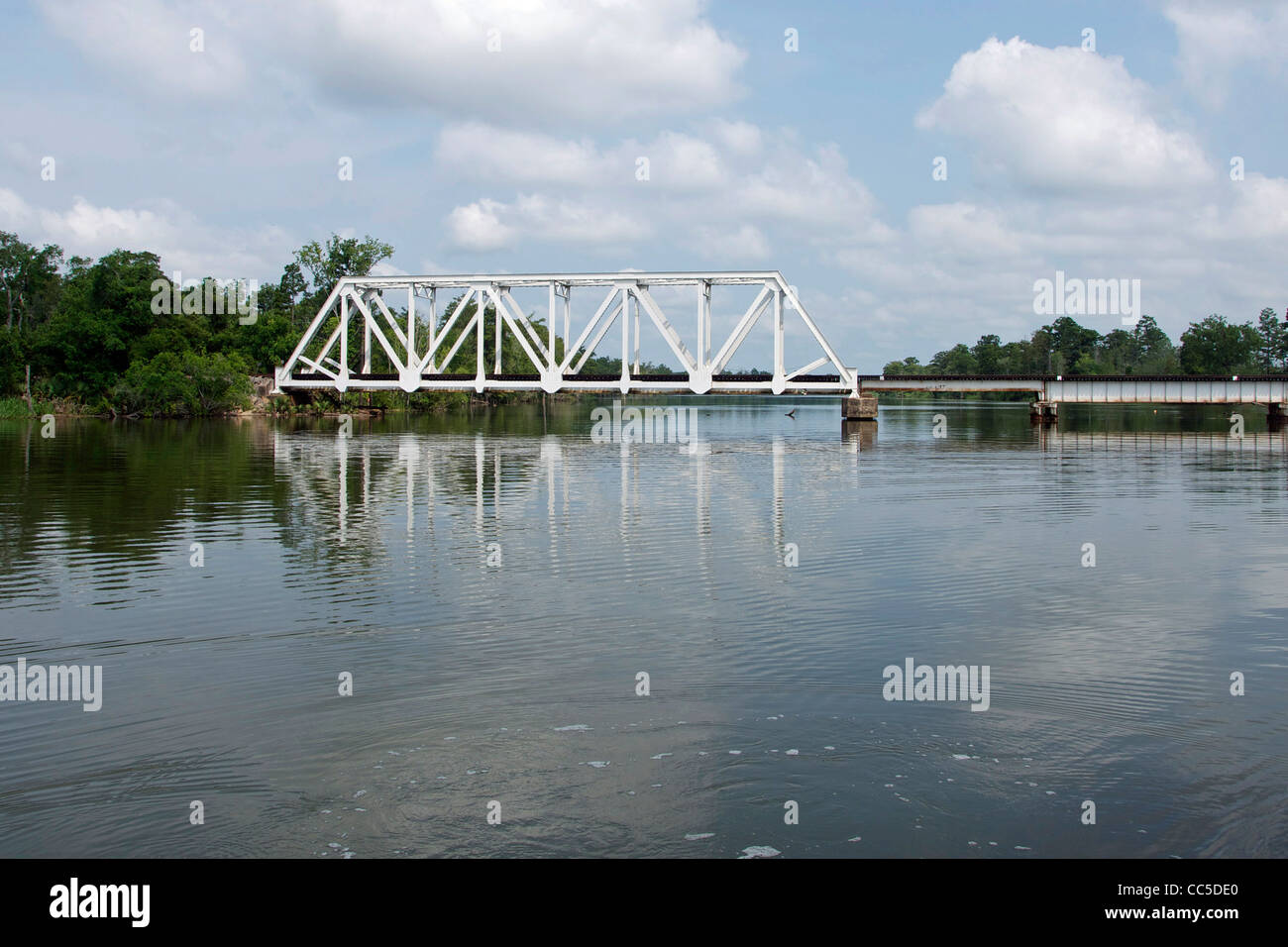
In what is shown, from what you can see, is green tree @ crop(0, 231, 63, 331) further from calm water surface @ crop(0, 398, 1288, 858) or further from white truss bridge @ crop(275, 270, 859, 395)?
calm water surface @ crop(0, 398, 1288, 858)

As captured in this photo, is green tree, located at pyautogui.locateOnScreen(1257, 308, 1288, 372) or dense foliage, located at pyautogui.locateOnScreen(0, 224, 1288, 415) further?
green tree, located at pyautogui.locateOnScreen(1257, 308, 1288, 372)

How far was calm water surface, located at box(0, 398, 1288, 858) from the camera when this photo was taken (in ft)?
29.0

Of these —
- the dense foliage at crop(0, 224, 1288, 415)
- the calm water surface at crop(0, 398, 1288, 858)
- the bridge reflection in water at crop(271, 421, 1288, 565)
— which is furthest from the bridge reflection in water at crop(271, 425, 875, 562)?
the dense foliage at crop(0, 224, 1288, 415)

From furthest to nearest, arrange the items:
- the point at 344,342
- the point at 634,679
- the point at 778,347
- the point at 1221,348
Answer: the point at 1221,348, the point at 344,342, the point at 778,347, the point at 634,679

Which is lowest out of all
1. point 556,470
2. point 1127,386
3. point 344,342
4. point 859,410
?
point 556,470

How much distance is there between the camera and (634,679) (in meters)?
12.8

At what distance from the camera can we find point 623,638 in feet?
48.4

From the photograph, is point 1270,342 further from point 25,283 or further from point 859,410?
point 25,283

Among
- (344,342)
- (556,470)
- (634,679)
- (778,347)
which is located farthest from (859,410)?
(634,679)

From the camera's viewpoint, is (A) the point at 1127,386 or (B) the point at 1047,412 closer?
(B) the point at 1047,412

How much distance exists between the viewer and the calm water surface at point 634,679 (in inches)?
348

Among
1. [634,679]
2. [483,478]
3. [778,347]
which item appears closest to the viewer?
[634,679]
